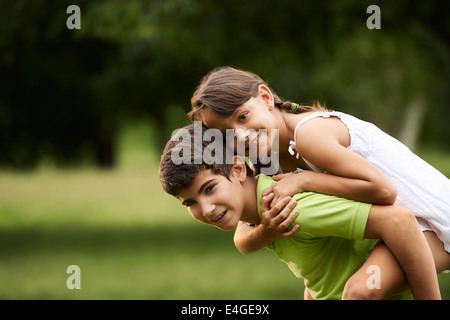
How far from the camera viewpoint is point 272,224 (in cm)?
375

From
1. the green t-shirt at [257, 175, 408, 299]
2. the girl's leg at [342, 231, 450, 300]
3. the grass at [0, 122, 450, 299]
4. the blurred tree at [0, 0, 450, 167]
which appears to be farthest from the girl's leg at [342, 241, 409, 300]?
the blurred tree at [0, 0, 450, 167]

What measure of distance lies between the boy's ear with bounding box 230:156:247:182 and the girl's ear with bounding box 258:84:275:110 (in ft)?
1.29

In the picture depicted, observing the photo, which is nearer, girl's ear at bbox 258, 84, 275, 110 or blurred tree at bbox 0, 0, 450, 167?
girl's ear at bbox 258, 84, 275, 110

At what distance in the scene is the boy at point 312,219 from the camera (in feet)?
11.6

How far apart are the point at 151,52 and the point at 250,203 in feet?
33.6

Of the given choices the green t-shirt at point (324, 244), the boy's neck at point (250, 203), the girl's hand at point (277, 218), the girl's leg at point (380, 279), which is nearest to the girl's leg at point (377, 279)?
the girl's leg at point (380, 279)

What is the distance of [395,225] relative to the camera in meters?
3.49

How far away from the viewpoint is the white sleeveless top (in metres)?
3.83

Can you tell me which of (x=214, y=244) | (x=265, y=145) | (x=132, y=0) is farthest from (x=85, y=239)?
(x=265, y=145)

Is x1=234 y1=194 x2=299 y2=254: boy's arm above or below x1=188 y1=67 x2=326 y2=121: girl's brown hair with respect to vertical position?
below

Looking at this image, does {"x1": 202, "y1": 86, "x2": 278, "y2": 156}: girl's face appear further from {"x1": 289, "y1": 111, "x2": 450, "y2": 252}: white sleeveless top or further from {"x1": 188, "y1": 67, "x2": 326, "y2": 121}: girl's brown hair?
{"x1": 289, "y1": 111, "x2": 450, "y2": 252}: white sleeveless top

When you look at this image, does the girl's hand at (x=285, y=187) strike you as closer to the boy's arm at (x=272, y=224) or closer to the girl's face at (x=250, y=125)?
the boy's arm at (x=272, y=224)

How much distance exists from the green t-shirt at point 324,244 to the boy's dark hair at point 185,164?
292 millimetres
